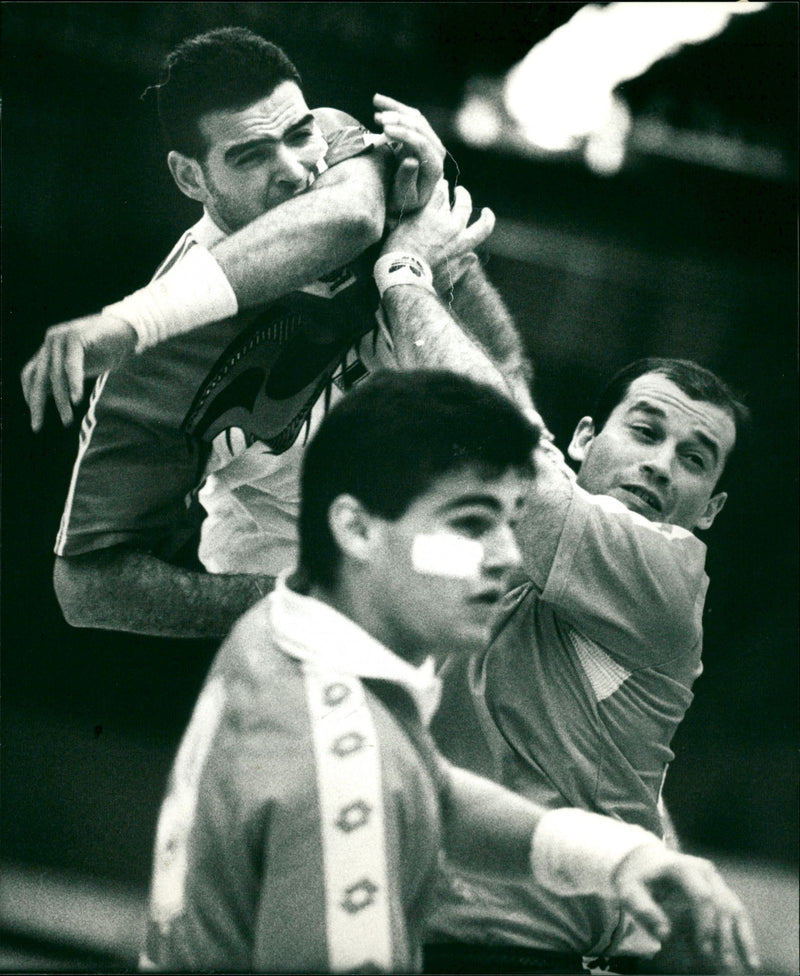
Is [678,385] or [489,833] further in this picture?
[678,385]

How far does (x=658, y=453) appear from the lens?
3104mm

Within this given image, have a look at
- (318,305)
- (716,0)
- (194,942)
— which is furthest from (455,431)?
(716,0)

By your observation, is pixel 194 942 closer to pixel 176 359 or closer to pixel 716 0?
pixel 176 359

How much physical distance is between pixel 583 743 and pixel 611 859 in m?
0.37

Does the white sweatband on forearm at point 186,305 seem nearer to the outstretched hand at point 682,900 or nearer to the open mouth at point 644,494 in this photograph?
the open mouth at point 644,494

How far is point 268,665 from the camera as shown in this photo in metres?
2.63

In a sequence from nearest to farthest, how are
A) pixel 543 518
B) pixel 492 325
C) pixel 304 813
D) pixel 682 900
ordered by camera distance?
pixel 304 813 < pixel 682 900 < pixel 543 518 < pixel 492 325

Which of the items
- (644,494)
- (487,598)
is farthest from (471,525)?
(644,494)

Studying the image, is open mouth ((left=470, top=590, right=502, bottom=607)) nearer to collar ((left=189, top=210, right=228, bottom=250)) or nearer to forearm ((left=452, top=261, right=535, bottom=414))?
forearm ((left=452, top=261, right=535, bottom=414))

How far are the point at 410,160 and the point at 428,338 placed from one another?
462mm

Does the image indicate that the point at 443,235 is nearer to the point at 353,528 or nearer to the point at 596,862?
the point at 353,528

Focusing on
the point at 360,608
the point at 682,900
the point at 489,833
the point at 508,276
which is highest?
the point at 508,276

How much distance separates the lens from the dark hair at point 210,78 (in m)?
2.99

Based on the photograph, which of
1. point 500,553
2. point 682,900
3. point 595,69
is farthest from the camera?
point 595,69
